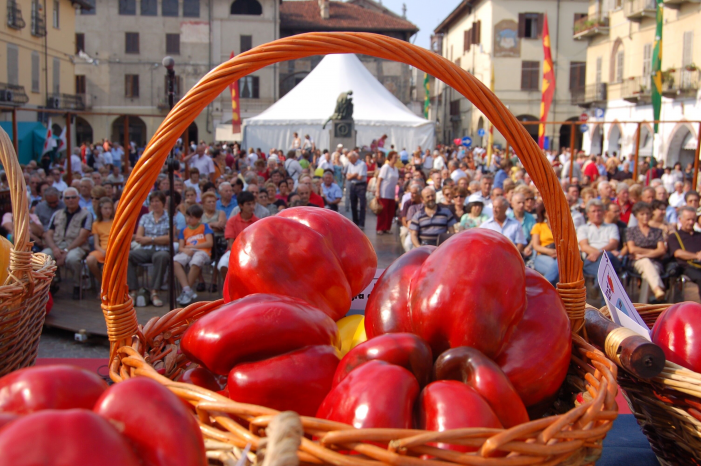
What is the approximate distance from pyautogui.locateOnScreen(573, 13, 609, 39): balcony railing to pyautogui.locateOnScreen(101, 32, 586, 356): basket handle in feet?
96.7

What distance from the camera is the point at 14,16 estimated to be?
890 inches

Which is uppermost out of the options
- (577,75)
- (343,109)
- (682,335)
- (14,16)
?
(14,16)

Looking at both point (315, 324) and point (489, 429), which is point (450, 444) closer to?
point (489, 429)

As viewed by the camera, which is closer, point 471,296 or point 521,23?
point 471,296

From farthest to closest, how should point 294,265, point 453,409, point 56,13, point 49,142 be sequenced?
point 56,13, point 49,142, point 294,265, point 453,409

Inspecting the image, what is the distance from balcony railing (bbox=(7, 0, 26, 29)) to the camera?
22320mm

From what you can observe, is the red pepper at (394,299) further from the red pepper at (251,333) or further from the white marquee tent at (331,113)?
the white marquee tent at (331,113)

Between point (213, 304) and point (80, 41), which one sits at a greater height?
point (80, 41)

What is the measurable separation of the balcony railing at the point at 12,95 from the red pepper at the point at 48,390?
24.2 metres

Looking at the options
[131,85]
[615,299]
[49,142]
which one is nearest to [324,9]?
[131,85]

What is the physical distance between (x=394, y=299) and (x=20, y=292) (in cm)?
88

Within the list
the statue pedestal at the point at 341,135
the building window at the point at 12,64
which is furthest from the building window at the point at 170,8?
the statue pedestal at the point at 341,135

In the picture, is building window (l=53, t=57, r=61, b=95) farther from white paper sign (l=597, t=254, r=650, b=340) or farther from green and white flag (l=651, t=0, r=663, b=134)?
white paper sign (l=597, t=254, r=650, b=340)

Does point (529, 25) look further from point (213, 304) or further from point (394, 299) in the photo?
point (394, 299)
